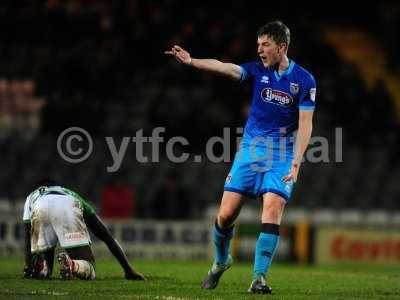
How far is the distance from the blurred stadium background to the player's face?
9.65m

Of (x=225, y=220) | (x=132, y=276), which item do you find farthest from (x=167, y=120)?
(x=225, y=220)

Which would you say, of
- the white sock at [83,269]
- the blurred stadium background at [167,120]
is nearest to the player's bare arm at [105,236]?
the white sock at [83,269]

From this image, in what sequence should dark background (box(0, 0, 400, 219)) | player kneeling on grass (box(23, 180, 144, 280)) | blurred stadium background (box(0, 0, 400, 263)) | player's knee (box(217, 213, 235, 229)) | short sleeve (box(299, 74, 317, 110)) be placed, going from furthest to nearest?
dark background (box(0, 0, 400, 219)) → blurred stadium background (box(0, 0, 400, 263)) → player kneeling on grass (box(23, 180, 144, 280)) → player's knee (box(217, 213, 235, 229)) → short sleeve (box(299, 74, 317, 110))

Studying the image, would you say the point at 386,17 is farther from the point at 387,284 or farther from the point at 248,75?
the point at 248,75

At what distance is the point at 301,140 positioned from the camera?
861 cm

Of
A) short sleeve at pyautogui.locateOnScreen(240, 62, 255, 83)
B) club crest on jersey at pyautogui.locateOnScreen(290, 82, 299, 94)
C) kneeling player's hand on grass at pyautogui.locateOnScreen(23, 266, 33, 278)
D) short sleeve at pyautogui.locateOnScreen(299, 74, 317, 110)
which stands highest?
short sleeve at pyautogui.locateOnScreen(240, 62, 255, 83)

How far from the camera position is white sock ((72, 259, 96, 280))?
9.32m

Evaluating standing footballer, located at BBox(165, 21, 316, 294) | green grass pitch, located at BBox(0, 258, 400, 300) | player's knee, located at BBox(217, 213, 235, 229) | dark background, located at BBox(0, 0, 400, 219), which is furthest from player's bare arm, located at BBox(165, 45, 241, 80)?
dark background, located at BBox(0, 0, 400, 219)

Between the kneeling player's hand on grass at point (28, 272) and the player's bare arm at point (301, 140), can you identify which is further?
the kneeling player's hand on grass at point (28, 272)

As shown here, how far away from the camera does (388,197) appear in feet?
69.7

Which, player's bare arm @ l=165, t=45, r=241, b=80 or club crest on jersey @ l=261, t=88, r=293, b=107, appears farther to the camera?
club crest on jersey @ l=261, t=88, r=293, b=107

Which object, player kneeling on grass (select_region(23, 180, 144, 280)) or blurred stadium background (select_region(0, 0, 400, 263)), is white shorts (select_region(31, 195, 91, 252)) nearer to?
player kneeling on grass (select_region(23, 180, 144, 280))

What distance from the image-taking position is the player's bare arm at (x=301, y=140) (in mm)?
8578

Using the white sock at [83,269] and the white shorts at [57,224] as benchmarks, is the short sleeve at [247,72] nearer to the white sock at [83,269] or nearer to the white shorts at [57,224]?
the white shorts at [57,224]
